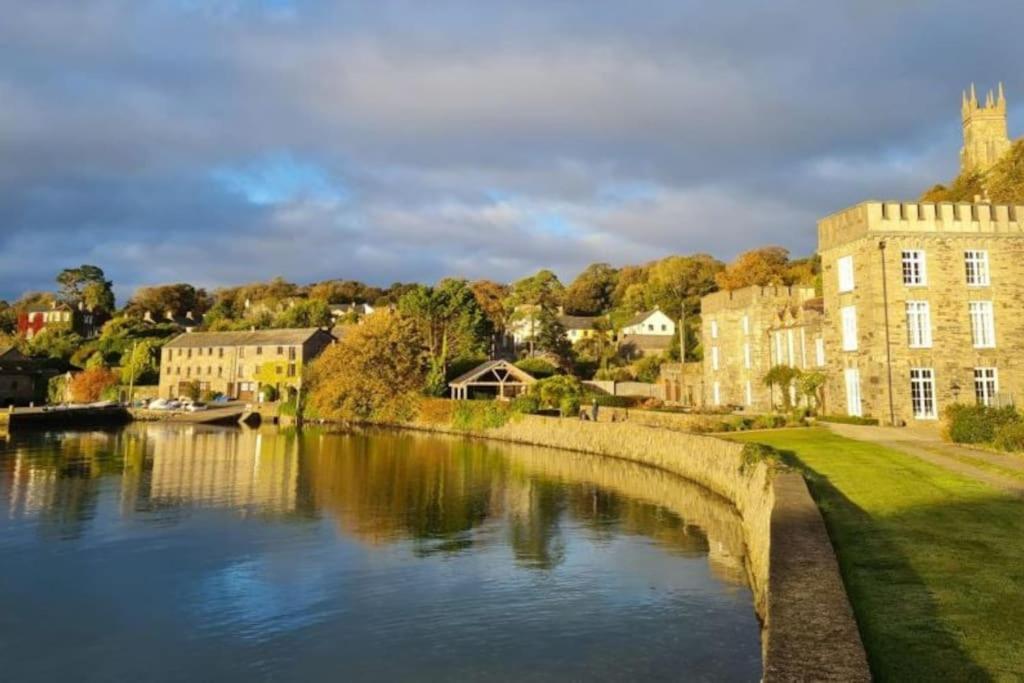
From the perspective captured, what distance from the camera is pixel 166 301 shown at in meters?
128

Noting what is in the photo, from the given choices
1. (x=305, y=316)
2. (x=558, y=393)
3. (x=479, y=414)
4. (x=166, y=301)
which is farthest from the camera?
(x=166, y=301)

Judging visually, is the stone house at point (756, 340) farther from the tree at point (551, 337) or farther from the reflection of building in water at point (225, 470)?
the reflection of building in water at point (225, 470)

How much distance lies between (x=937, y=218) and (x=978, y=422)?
12957 millimetres

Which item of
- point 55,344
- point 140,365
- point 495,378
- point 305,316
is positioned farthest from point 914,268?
point 55,344

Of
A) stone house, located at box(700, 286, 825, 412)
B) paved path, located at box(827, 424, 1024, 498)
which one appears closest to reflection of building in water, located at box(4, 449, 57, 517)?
paved path, located at box(827, 424, 1024, 498)

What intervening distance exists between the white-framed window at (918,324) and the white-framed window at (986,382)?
8.34ft

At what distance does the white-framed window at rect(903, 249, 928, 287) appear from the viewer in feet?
108

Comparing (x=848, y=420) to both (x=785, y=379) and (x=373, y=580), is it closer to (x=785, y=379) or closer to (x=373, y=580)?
(x=785, y=379)

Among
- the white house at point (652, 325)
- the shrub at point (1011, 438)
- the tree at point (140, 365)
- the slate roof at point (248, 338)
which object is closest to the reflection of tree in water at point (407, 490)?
the shrub at point (1011, 438)

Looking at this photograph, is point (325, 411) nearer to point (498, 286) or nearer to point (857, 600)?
point (498, 286)

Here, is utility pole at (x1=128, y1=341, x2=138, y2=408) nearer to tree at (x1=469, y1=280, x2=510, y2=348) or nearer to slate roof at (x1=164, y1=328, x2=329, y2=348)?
slate roof at (x1=164, y1=328, x2=329, y2=348)

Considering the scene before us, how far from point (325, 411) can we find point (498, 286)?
144 ft

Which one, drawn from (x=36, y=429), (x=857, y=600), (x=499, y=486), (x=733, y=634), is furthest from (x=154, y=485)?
(x=36, y=429)

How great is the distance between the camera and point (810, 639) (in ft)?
23.5
